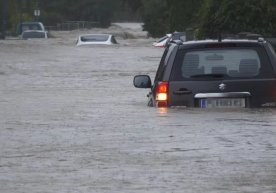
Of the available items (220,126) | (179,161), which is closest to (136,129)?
(220,126)

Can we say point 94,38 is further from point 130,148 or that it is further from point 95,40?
point 130,148

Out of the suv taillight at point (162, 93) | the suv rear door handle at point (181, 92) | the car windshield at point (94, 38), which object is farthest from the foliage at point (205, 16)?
the suv rear door handle at point (181, 92)

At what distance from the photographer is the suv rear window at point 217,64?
1448 cm

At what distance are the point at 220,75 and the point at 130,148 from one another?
3.20 m

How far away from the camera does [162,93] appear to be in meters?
14.6

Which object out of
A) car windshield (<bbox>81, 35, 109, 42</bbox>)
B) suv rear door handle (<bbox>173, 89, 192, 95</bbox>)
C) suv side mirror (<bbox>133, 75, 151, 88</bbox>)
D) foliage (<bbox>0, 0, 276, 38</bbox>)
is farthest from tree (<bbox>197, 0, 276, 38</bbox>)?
car windshield (<bbox>81, 35, 109, 42</bbox>)

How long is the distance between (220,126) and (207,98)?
124 centimetres

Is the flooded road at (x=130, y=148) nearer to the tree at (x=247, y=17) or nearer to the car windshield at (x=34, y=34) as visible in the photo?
the tree at (x=247, y=17)

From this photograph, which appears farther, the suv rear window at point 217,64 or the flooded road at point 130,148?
the suv rear window at point 217,64

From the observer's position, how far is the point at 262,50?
47.4 feet

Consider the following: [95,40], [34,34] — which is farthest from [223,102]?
[34,34]

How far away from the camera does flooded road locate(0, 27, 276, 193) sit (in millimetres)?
9398

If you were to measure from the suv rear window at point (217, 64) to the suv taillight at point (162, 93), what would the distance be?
165 millimetres

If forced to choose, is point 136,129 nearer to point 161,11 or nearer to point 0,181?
point 0,181
